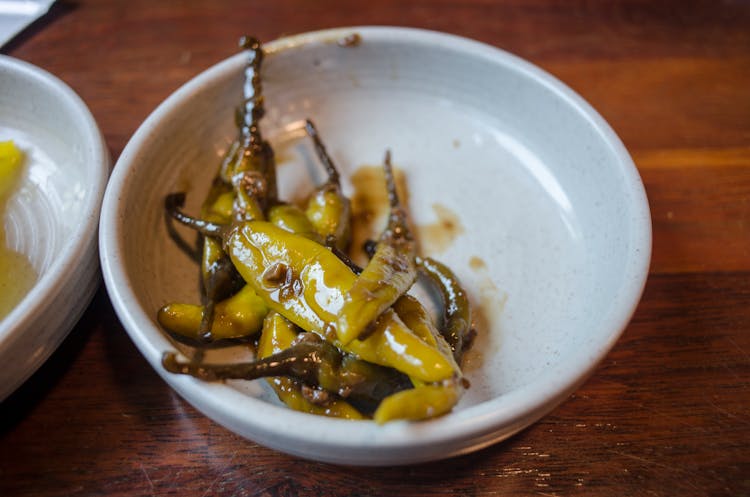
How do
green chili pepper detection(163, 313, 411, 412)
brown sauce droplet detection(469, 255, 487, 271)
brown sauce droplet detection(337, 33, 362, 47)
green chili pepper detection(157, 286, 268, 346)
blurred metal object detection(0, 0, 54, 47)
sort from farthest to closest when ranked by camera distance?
1. blurred metal object detection(0, 0, 54, 47)
2. brown sauce droplet detection(337, 33, 362, 47)
3. brown sauce droplet detection(469, 255, 487, 271)
4. green chili pepper detection(157, 286, 268, 346)
5. green chili pepper detection(163, 313, 411, 412)

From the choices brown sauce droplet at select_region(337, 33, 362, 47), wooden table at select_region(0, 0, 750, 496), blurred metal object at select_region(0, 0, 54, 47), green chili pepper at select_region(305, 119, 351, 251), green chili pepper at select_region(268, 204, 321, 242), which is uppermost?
blurred metal object at select_region(0, 0, 54, 47)

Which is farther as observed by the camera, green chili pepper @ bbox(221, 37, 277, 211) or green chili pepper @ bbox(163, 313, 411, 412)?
green chili pepper @ bbox(221, 37, 277, 211)

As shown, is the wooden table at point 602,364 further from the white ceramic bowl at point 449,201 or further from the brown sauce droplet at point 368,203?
the brown sauce droplet at point 368,203

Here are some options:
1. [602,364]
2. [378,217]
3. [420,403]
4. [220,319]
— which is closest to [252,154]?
[378,217]

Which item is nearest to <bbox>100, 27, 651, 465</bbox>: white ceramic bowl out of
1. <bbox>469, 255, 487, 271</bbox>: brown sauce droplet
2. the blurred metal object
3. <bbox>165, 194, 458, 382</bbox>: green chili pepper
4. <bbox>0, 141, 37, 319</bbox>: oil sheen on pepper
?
<bbox>469, 255, 487, 271</bbox>: brown sauce droplet

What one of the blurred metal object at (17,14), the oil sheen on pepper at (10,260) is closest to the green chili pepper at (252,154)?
the oil sheen on pepper at (10,260)

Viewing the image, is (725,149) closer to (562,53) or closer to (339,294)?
(562,53)

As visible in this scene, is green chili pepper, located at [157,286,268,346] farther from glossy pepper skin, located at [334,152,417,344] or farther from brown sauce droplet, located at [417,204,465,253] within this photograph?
brown sauce droplet, located at [417,204,465,253]
